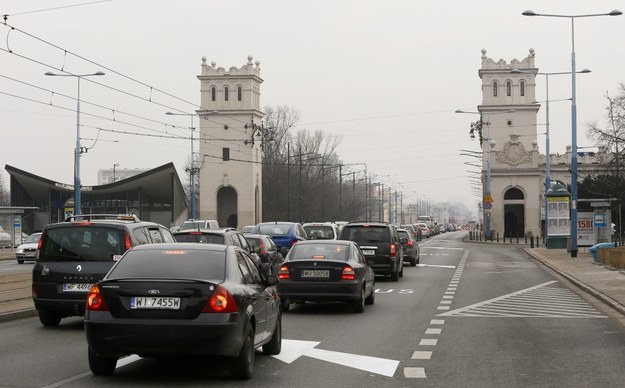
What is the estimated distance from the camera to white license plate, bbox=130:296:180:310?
31.8ft

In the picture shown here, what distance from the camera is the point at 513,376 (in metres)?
10.4

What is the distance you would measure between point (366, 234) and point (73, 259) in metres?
14.7

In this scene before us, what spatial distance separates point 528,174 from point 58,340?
91.9 m

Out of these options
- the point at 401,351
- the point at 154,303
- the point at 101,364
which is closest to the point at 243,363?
the point at 154,303

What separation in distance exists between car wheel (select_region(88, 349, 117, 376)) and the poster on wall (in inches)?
1610

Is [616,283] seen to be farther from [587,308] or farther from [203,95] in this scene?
[203,95]

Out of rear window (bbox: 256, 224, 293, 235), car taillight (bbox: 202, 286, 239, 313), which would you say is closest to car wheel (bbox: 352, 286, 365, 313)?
car taillight (bbox: 202, 286, 239, 313)

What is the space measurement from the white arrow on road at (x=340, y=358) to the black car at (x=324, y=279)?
5170mm

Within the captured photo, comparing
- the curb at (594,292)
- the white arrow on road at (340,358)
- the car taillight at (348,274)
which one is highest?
the car taillight at (348,274)

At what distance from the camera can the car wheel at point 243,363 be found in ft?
32.6

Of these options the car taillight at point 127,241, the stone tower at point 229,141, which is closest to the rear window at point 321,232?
the car taillight at point 127,241

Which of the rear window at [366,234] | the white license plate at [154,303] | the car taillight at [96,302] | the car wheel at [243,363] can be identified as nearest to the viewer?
the white license plate at [154,303]

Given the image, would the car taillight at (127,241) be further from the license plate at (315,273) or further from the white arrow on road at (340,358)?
the license plate at (315,273)

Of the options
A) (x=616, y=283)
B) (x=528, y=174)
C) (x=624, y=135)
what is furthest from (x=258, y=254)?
(x=528, y=174)
